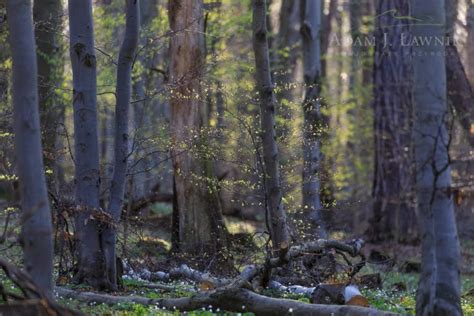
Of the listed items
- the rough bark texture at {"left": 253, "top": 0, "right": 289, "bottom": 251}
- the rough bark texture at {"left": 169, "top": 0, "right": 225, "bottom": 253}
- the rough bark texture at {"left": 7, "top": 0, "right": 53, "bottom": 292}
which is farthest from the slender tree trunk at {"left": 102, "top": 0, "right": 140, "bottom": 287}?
the rough bark texture at {"left": 169, "top": 0, "right": 225, "bottom": 253}

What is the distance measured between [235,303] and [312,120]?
9234 millimetres

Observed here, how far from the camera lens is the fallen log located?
7.69m

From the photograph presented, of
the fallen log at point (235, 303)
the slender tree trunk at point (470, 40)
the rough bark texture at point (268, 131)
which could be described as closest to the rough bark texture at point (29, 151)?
the fallen log at point (235, 303)

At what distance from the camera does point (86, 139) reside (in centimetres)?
993

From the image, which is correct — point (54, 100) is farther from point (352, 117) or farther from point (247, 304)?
point (352, 117)

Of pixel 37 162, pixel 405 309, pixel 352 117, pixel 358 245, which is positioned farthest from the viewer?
pixel 352 117

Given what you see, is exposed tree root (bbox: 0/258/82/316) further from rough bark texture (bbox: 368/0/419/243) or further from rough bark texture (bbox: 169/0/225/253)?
rough bark texture (bbox: 368/0/419/243)

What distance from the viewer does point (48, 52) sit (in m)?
18.3

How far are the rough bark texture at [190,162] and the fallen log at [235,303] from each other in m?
6.98

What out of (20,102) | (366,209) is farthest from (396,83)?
(20,102)

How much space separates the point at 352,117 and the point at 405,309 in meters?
22.6

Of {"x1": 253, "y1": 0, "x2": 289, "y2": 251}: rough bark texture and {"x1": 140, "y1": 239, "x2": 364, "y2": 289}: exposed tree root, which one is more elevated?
{"x1": 253, "y1": 0, "x2": 289, "y2": 251}: rough bark texture

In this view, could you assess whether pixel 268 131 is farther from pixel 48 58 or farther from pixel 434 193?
pixel 48 58

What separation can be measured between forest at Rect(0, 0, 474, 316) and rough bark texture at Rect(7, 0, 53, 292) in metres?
0.01
